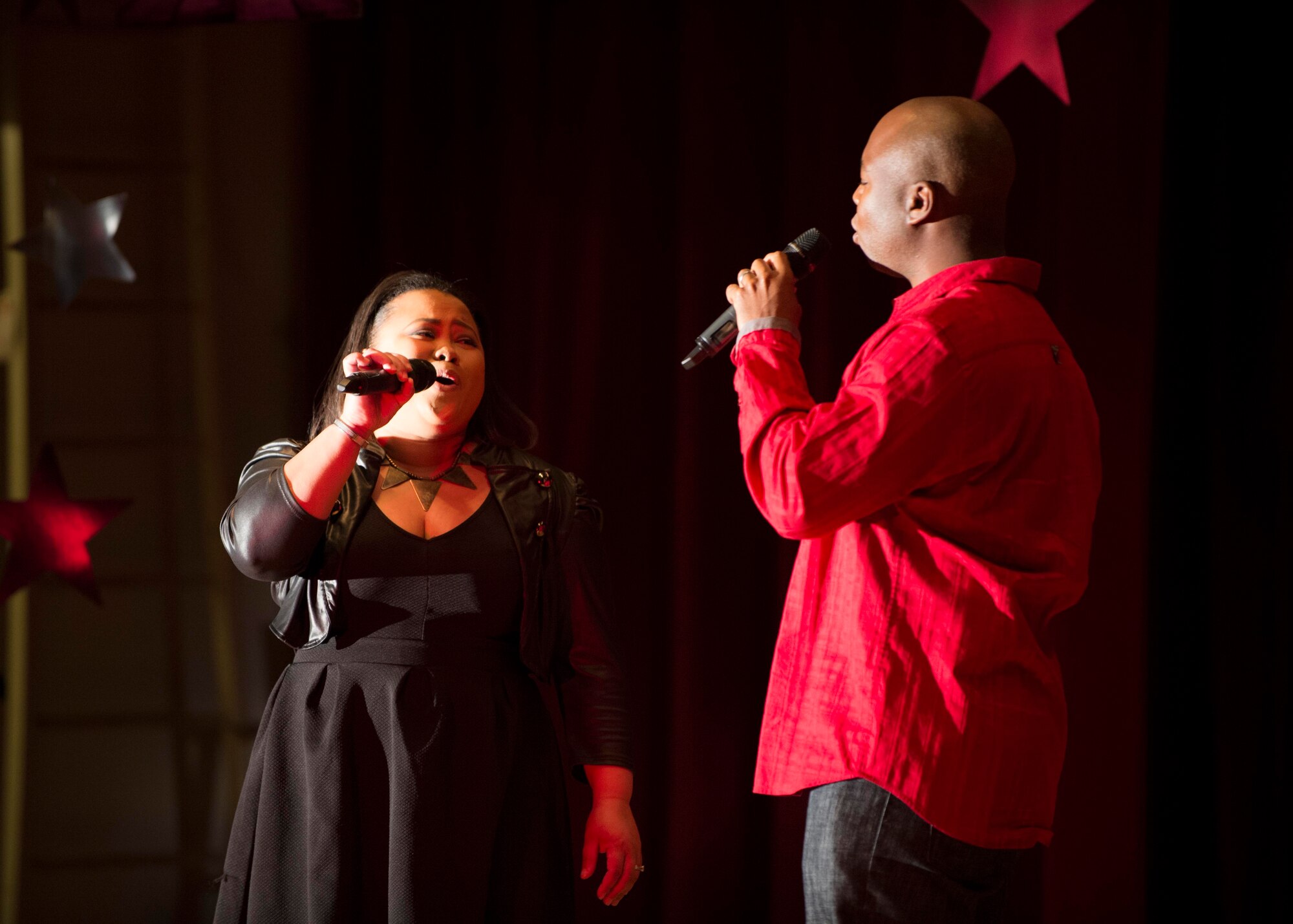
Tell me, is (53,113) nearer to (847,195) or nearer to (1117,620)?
(847,195)

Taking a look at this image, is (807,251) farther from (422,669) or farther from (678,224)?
(678,224)

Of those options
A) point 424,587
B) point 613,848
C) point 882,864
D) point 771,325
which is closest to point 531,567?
point 424,587

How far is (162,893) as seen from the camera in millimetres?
2604

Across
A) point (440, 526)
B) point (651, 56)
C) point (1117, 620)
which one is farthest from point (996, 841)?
point (651, 56)

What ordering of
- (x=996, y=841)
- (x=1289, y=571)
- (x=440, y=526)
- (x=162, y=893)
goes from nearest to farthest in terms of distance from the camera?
1. (x=996, y=841)
2. (x=440, y=526)
3. (x=1289, y=571)
4. (x=162, y=893)

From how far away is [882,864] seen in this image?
47.3 inches

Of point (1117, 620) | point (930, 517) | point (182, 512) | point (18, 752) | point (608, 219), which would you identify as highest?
point (608, 219)

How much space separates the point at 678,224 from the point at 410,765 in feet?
5.24

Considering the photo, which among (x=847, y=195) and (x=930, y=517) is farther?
(x=847, y=195)

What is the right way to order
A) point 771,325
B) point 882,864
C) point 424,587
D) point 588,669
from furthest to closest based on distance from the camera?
point 588,669
point 424,587
point 771,325
point 882,864

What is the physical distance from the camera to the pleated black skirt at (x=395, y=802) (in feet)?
4.79

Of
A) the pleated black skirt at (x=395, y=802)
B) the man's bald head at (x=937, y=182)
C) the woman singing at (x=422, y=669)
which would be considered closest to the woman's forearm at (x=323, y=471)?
the woman singing at (x=422, y=669)

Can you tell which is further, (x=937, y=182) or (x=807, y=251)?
(x=807, y=251)

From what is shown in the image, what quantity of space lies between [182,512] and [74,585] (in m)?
0.28
